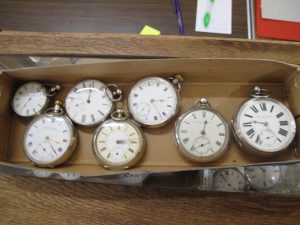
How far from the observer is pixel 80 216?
74 cm

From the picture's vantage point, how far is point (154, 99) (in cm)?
90

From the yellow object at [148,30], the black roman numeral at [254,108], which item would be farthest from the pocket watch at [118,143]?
the yellow object at [148,30]

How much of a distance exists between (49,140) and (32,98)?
0.49 ft

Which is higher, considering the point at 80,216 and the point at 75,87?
the point at 75,87

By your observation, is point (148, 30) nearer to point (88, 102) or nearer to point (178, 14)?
point (178, 14)

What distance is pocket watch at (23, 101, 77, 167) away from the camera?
844 mm

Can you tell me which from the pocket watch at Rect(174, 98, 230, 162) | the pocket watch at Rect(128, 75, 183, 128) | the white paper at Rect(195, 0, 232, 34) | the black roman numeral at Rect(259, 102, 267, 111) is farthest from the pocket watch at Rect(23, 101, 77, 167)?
the white paper at Rect(195, 0, 232, 34)

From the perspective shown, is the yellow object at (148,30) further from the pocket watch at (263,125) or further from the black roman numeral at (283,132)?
the black roman numeral at (283,132)

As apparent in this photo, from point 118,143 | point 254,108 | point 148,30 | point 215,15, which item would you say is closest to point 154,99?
point 118,143

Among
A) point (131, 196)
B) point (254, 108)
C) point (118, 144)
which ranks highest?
point (254, 108)

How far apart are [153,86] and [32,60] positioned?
1.39ft

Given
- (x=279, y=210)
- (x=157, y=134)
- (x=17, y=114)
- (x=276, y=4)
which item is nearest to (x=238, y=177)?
(x=279, y=210)

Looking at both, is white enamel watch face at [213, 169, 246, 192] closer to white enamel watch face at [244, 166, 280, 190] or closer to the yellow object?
white enamel watch face at [244, 166, 280, 190]

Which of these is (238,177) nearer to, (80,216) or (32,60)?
(80,216)
